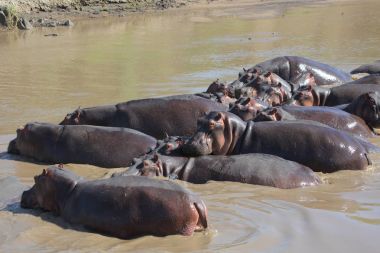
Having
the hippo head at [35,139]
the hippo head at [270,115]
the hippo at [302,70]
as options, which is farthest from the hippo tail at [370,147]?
the hippo at [302,70]

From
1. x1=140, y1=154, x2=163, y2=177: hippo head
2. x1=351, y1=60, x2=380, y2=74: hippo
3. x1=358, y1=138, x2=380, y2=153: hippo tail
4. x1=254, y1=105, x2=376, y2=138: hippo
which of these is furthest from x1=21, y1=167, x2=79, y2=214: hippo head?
x1=351, y1=60, x2=380, y2=74: hippo

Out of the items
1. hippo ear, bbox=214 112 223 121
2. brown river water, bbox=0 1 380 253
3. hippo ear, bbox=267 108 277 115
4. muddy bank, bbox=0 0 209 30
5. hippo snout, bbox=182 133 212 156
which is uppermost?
hippo ear, bbox=214 112 223 121

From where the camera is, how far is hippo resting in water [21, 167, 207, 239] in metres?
4.89

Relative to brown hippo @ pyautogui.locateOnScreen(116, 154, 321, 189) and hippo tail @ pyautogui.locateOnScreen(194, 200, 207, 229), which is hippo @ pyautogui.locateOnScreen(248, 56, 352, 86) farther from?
hippo tail @ pyautogui.locateOnScreen(194, 200, 207, 229)

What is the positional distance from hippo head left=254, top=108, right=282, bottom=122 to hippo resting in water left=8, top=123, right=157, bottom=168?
1173 millimetres

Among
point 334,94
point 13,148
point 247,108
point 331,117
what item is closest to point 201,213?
point 247,108

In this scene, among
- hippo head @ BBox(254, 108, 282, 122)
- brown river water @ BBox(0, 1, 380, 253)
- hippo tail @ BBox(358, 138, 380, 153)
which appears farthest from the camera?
hippo head @ BBox(254, 108, 282, 122)

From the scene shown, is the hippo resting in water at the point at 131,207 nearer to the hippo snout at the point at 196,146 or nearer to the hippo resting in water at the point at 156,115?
the hippo snout at the point at 196,146

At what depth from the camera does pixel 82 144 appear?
7.57 meters

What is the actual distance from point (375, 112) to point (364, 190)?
2.97 metres

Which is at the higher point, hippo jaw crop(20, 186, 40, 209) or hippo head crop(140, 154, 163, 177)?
hippo head crop(140, 154, 163, 177)

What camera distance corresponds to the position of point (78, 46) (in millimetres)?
19578

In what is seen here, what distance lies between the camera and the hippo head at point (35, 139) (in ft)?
Answer: 25.5

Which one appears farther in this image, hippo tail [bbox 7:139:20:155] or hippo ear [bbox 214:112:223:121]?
hippo tail [bbox 7:139:20:155]
